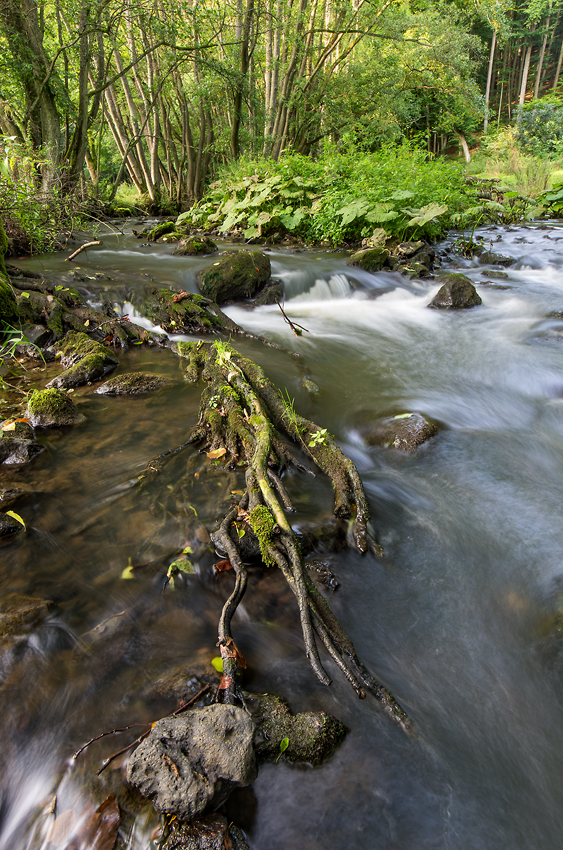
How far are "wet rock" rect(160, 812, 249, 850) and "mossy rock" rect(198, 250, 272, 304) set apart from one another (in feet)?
22.2

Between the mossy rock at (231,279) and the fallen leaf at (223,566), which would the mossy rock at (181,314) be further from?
the fallen leaf at (223,566)

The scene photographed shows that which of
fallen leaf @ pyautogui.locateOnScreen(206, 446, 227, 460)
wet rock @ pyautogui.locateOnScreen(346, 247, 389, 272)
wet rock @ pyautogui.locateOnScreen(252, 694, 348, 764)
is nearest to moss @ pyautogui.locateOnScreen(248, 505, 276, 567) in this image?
wet rock @ pyautogui.locateOnScreen(252, 694, 348, 764)

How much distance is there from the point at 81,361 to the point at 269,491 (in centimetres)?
328

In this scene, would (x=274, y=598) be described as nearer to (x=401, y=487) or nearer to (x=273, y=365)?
(x=401, y=487)

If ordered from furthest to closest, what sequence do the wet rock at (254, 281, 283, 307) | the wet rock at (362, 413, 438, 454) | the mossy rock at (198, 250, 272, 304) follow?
the wet rock at (254, 281, 283, 307), the mossy rock at (198, 250, 272, 304), the wet rock at (362, 413, 438, 454)

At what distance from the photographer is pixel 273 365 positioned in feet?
17.1

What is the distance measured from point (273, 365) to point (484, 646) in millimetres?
3647

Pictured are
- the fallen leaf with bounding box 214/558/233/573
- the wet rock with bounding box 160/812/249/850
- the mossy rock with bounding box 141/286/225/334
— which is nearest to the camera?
the wet rock with bounding box 160/812/249/850

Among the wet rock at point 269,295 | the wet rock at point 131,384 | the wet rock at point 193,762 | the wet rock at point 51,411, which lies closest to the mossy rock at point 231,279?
the wet rock at point 269,295

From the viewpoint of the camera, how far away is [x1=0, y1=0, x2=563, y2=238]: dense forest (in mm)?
10094

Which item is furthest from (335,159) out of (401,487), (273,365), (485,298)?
(401,487)

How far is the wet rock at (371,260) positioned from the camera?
29.4 ft

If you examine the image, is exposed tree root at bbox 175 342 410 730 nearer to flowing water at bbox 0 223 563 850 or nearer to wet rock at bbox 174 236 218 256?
flowing water at bbox 0 223 563 850

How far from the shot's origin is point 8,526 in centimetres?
267
